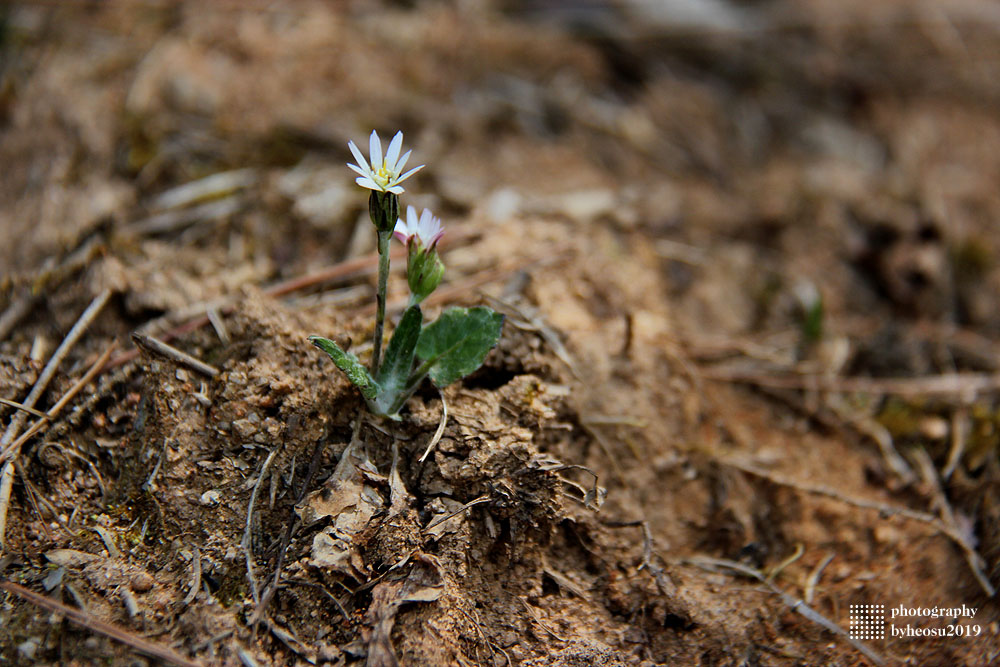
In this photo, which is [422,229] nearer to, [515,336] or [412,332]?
[412,332]

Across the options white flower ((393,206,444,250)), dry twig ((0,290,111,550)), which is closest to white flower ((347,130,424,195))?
white flower ((393,206,444,250))

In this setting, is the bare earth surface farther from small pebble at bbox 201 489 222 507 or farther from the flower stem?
the flower stem

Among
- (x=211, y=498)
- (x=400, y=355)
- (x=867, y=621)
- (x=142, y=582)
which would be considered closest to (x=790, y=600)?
(x=867, y=621)

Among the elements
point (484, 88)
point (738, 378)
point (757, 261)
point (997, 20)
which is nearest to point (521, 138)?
point (484, 88)

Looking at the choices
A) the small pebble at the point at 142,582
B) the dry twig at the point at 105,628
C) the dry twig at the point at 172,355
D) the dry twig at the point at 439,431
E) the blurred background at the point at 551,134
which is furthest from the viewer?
the blurred background at the point at 551,134

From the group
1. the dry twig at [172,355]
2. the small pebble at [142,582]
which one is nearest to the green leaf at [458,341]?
the dry twig at [172,355]

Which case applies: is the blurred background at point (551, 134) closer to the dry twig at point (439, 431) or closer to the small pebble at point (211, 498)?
the small pebble at point (211, 498)

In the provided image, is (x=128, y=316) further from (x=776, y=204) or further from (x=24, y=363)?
(x=776, y=204)
